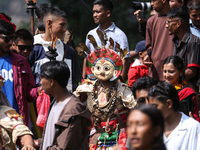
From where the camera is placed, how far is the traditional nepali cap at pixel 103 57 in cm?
480

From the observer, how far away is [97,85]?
4.86m

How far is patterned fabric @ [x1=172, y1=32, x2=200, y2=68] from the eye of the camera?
4.71 metres

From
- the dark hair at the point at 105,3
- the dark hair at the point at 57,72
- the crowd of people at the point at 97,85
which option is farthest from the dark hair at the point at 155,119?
the dark hair at the point at 105,3

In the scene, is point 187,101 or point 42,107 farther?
point 42,107

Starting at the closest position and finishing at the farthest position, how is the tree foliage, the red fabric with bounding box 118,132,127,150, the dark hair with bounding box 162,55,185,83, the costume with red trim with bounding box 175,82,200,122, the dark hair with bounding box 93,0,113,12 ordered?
the costume with red trim with bounding box 175,82,200,122 < the dark hair with bounding box 162,55,185,83 < the red fabric with bounding box 118,132,127,150 < the dark hair with bounding box 93,0,113,12 < the tree foliage

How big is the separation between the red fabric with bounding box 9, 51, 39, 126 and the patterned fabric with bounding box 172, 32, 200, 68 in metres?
2.06

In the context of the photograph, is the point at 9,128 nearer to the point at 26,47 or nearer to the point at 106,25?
the point at 26,47

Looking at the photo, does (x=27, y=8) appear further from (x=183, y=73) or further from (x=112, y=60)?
(x=183, y=73)

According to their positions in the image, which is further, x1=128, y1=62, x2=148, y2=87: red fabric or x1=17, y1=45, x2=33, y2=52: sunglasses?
x1=128, y1=62, x2=148, y2=87: red fabric

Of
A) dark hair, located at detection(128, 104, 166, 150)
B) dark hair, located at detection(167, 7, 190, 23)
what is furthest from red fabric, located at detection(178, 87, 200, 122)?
dark hair, located at detection(128, 104, 166, 150)

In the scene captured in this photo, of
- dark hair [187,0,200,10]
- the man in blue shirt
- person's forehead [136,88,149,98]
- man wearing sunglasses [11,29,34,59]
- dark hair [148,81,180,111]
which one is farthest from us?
the man in blue shirt

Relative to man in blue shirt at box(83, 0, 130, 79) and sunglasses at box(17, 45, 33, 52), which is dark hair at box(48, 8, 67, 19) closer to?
man in blue shirt at box(83, 0, 130, 79)

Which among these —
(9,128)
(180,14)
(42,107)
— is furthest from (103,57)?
(9,128)

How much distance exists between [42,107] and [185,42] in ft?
7.07
